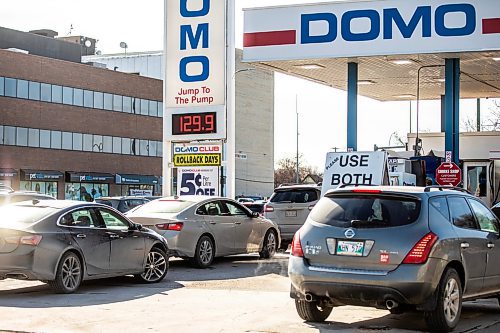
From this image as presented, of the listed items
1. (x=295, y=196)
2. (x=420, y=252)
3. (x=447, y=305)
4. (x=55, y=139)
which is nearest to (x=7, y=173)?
(x=55, y=139)

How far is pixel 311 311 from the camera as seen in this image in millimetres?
10398

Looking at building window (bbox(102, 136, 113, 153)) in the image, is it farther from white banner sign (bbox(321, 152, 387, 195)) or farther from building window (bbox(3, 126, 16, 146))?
white banner sign (bbox(321, 152, 387, 195))

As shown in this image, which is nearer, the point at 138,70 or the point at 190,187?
the point at 190,187

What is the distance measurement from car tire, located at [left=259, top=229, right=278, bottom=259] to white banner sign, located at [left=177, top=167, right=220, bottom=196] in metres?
3.86

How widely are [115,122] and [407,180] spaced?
55.2 meters

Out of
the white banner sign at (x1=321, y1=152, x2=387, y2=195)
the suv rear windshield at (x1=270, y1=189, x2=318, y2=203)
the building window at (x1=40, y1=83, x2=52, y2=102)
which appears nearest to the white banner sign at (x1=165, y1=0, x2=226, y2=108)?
the suv rear windshield at (x1=270, y1=189, x2=318, y2=203)

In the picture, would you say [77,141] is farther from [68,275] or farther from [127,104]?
[68,275]

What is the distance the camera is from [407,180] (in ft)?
72.8

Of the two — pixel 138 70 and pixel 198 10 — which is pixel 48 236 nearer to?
pixel 198 10

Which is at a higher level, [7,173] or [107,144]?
[107,144]

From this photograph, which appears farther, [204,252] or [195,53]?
[195,53]

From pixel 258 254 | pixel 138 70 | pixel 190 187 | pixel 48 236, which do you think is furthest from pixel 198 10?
pixel 138 70

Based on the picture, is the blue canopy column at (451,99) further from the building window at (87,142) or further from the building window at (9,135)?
the building window at (87,142)

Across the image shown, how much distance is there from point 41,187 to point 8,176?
4397 millimetres
